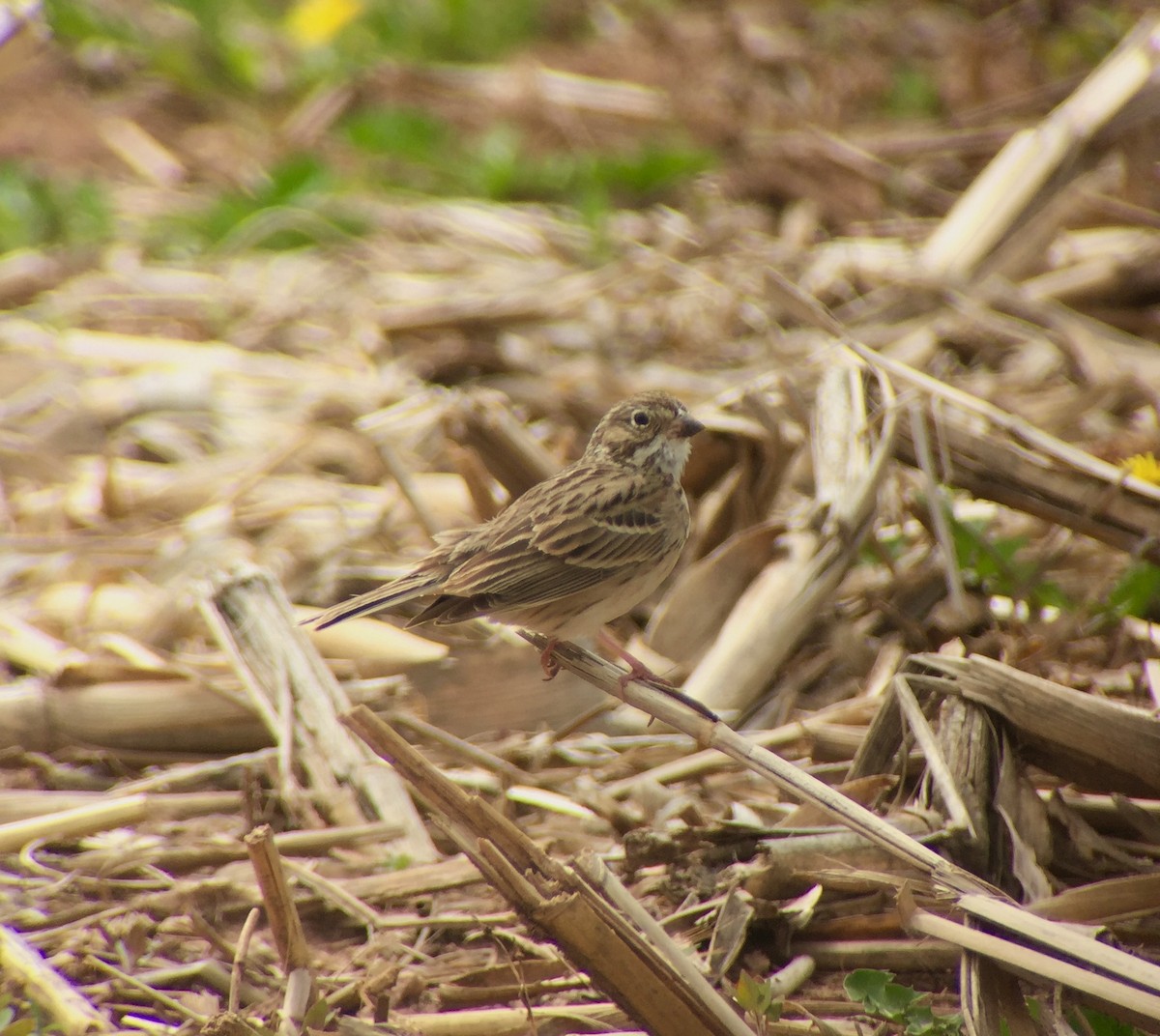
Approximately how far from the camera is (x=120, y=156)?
8945 millimetres

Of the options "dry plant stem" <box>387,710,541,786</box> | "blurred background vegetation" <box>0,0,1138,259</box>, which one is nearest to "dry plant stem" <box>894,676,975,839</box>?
"dry plant stem" <box>387,710,541,786</box>

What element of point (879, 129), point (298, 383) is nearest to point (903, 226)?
point (879, 129)

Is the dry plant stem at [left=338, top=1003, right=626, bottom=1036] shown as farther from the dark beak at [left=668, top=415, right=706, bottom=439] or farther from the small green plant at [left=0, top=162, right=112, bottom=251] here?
the small green plant at [left=0, top=162, right=112, bottom=251]

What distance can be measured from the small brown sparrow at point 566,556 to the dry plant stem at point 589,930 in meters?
0.81

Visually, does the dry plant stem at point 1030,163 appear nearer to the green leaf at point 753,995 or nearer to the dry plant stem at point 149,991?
the green leaf at point 753,995

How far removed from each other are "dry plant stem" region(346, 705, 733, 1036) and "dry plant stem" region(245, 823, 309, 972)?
1.04 ft

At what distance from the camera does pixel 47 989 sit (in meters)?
3.00

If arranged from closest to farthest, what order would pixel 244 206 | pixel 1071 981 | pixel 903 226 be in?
pixel 1071 981 < pixel 903 226 < pixel 244 206

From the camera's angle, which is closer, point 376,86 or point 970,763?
point 970,763

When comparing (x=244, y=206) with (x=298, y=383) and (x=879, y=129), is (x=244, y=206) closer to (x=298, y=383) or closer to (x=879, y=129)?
(x=298, y=383)

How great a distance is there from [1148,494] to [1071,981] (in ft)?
6.12

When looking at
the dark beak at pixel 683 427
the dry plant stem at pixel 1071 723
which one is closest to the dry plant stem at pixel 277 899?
the dry plant stem at pixel 1071 723

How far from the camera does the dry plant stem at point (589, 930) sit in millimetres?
2531

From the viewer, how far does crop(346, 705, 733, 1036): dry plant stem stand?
8.30ft
